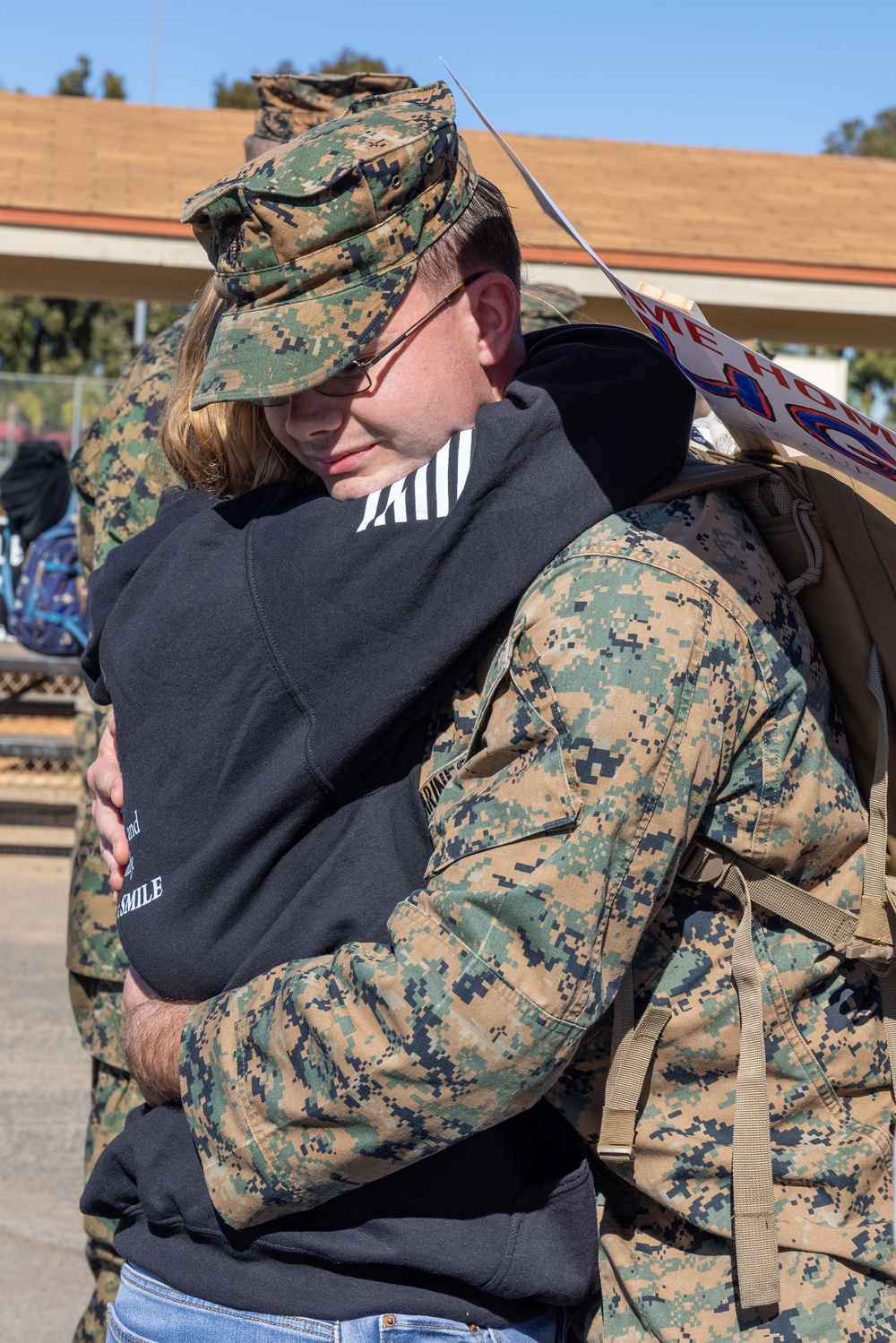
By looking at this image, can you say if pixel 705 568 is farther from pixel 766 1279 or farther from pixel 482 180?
pixel 766 1279

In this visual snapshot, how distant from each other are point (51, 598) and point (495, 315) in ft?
18.5

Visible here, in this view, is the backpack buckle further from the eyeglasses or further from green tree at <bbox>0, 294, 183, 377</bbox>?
green tree at <bbox>0, 294, 183, 377</bbox>

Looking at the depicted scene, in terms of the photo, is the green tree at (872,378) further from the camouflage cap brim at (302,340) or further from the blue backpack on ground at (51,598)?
the camouflage cap brim at (302,340)

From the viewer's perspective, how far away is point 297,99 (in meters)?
4.16

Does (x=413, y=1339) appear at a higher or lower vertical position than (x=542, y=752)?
lower

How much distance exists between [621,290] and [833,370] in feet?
43.9

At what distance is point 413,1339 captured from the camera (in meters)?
1.48

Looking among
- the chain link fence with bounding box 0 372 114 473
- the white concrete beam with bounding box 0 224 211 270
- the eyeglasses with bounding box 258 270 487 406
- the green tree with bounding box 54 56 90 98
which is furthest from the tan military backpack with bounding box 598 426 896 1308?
the green tree with bounding box 54 56 90 98

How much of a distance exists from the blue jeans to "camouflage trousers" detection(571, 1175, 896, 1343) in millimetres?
102

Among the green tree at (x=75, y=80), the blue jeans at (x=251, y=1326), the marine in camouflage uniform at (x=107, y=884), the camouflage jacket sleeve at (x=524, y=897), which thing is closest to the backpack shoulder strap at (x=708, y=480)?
the camouflage jacket sleeve at (x=524, y=897)

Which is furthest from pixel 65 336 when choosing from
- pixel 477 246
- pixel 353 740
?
pixel 353 740

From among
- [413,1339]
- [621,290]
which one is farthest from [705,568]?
[413,1339]

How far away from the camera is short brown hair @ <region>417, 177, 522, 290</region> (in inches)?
63.6

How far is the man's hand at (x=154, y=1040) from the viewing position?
1562mm
